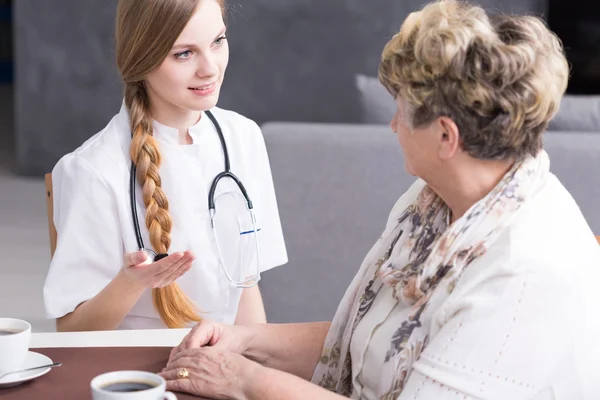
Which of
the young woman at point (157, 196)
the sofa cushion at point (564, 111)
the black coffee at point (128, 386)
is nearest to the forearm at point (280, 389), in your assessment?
the black coffee at point (128, 386)

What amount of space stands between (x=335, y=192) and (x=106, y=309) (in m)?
1.09

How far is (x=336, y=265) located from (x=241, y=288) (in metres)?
0.75

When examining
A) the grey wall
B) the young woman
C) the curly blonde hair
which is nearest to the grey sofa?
the young woman

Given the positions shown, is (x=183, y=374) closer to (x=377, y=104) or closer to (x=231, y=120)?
(x=231, y=120)

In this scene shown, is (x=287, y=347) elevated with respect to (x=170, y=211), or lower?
lower

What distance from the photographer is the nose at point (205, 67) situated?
199 centimetres

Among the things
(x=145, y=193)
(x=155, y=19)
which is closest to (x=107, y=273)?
(x=145, y=193)

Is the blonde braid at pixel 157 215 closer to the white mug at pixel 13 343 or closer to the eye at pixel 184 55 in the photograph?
the eye at pixel 184 55

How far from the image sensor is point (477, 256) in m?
Result: 1.33

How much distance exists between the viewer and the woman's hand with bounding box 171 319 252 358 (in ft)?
5.10

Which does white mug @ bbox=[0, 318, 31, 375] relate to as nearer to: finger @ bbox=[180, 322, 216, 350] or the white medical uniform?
finger @ bbox=[180, 322, 216, 350]

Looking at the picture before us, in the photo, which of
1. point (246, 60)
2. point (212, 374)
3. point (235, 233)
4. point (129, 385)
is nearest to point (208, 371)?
point (212, 374)

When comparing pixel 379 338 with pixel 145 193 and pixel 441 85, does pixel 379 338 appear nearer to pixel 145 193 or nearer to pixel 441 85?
pixel 441 85

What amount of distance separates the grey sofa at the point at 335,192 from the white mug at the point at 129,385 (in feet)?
5.36
